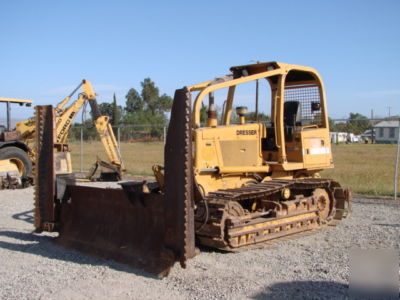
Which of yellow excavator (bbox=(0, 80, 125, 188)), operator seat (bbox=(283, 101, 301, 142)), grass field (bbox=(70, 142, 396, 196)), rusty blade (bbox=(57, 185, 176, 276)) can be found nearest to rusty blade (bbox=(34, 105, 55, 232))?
rusty blade (bbox=(57, 185, 176, 276))

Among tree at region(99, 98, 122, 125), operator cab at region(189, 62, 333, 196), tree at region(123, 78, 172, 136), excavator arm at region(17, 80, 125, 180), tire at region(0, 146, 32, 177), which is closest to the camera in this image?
operator cab at region(189, 62, 333, 196)

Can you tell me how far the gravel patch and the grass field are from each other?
603 centimetres

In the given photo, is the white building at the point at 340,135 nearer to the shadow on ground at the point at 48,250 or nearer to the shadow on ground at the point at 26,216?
the shadow on ground at the point at 26,216

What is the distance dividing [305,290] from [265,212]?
1961mm

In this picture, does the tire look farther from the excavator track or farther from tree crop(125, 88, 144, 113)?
tree crop(125, 88, 144, 113)

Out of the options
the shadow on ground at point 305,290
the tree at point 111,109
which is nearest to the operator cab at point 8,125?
the shadow on ground at point 305,290

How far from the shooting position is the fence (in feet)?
44.1

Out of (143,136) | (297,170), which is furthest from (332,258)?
(143,136)

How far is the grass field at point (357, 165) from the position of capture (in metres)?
13.4

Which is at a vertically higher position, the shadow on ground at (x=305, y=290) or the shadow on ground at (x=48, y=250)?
the shadow on ground at (x=48, y=250)

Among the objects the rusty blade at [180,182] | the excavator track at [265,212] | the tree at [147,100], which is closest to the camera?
the rusty blade at [180,182]

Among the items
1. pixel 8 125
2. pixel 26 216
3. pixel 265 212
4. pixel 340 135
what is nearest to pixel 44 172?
pixel 26 216

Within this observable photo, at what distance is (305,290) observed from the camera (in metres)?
4.89

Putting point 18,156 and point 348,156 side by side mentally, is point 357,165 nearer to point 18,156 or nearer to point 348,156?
point 348,156
